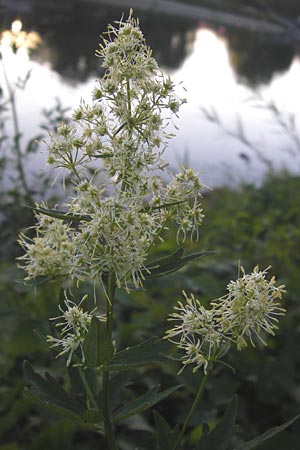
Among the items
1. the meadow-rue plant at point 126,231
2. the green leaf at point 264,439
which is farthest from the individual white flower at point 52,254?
the green leaf at point 264,439

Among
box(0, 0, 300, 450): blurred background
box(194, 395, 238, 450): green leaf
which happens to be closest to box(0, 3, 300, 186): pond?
→ box(0, 0, 300, 450): blurred background

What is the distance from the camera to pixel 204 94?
293 inches

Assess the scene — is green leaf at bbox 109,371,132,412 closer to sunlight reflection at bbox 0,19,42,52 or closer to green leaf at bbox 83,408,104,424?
green leaf at bbox 83,408,104,424

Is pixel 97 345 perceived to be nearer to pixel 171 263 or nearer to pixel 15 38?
pixel 171 263

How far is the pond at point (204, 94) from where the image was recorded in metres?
4.21

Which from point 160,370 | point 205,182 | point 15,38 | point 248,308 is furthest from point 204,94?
point 248,308

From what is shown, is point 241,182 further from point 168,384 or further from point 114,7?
point 114,7

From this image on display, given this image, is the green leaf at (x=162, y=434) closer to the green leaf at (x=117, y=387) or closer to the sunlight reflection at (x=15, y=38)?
A: the green leaf at (x=117, y=387)

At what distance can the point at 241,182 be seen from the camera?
477cm

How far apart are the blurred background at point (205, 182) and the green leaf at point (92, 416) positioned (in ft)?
0.51

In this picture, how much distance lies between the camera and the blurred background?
1.81 m

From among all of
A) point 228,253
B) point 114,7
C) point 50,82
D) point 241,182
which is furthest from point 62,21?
point 228,253

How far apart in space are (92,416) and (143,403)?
9 cm

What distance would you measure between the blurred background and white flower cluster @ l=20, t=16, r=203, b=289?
0.09 meters
